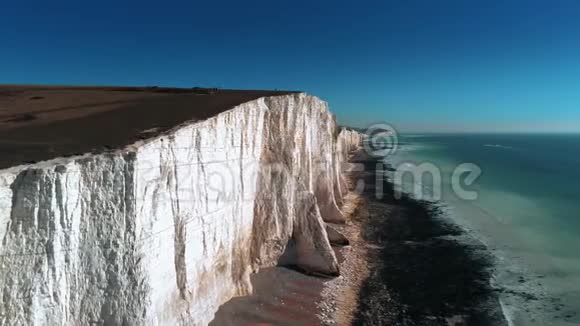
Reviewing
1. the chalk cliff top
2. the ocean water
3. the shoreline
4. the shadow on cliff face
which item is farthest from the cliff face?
the ocean water

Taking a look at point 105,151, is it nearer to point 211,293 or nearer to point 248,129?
point 211,293

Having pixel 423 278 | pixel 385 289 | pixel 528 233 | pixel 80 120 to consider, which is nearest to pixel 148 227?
pixel 80 120

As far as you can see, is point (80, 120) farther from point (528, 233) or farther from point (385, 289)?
point (528, 233)

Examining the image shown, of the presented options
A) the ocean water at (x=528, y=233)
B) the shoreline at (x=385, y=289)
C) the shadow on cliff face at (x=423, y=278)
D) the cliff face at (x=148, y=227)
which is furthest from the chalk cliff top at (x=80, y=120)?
the ocean water at (x=528, y=233)

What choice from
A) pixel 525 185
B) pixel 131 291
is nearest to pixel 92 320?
pixel 131 291

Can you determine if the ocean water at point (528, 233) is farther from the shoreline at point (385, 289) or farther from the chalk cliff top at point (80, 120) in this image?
the chalk cliff top at point (80, 120)

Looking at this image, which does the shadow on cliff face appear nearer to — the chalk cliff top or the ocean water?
the ocean water
